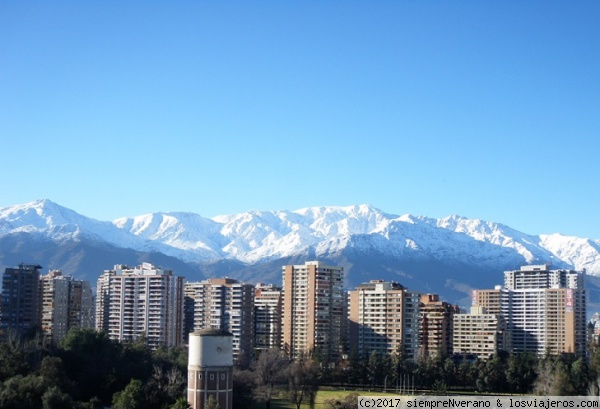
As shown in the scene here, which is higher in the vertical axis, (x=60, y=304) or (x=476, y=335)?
(x=60, y=304)

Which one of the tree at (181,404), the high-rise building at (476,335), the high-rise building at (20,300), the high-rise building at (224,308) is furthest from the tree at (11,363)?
the high-rise building at (476,335)

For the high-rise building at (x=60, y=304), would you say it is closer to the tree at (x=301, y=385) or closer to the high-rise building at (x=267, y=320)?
the high-rise building at (x=267, y=320)

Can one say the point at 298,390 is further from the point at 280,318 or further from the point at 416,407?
the point at 280,318

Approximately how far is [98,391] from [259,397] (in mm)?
9205

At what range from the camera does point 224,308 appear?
7869cm

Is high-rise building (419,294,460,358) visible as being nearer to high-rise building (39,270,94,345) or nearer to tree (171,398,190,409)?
high-rise building (39,270,94,345)

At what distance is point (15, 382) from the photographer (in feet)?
118

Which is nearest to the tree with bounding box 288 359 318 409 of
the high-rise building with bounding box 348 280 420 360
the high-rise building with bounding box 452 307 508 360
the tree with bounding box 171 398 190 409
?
the tree with bounding box 171 398 190 409

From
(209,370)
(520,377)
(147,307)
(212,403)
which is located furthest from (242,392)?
(147,307)

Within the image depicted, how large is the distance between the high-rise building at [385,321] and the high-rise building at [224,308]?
27.3 ft

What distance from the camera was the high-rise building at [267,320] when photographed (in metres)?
76.6

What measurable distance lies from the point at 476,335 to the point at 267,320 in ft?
55.5

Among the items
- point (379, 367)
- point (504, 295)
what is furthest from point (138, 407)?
point (504, 295)

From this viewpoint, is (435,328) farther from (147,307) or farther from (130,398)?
(130,398)
